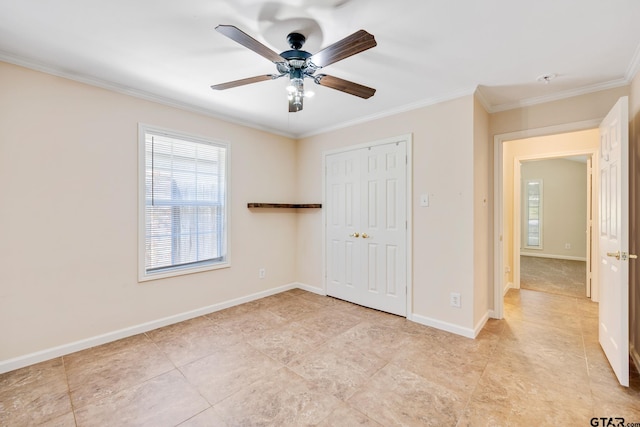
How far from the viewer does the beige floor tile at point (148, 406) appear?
1667 millimetres

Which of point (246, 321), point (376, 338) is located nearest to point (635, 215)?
point (376, 338)

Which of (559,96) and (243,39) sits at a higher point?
(559,96)

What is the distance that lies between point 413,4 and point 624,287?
7.67 feet

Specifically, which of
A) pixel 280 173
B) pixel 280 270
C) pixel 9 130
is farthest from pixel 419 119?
pixel 9 130

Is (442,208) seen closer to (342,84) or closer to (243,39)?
(342,84)

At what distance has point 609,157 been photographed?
223cm

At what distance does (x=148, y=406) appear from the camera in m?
1.79

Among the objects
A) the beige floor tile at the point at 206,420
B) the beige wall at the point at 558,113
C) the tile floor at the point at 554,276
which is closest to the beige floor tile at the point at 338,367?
the beige floor tile at the point at 206,420

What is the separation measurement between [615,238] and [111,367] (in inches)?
157

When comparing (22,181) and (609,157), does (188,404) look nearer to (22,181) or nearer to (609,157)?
(22,181)

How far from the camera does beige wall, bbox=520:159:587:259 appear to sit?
6.65 m

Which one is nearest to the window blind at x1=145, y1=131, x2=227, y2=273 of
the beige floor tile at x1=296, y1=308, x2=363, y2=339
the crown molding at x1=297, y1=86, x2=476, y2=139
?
the beige floor tile at x1=296, y1=308, x2=363, y2=339

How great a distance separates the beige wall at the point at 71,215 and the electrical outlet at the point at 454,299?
9.22 ft

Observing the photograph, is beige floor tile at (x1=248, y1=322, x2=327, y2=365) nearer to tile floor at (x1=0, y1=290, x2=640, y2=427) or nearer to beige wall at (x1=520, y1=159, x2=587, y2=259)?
tile floor at (x1=0, y1=290, x2=640, y2=427)
